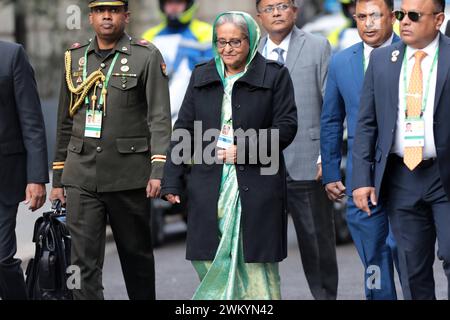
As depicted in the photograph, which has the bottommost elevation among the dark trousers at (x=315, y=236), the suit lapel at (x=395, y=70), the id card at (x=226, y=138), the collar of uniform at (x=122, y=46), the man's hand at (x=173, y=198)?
the dark trousers at (x=315, y=236)

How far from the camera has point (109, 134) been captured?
945 cm

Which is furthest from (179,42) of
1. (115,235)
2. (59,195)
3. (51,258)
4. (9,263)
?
(9,263)

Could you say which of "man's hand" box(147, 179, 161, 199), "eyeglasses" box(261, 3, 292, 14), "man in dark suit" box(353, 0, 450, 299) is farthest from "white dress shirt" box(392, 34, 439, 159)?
"eyeglasses" box(261, 3, 292, 14)

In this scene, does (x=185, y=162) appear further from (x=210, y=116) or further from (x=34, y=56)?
(x=34, y=56)

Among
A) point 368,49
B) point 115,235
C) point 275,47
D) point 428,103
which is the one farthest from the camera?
point 275,47

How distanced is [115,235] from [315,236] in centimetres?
161

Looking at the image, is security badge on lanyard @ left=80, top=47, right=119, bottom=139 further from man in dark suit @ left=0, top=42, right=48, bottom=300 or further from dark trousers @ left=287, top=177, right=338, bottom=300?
dark trousers @ left=287, top=177, right=338, bottom=300

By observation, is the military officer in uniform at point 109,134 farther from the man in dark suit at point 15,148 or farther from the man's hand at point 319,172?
the man's hand at point 319,172

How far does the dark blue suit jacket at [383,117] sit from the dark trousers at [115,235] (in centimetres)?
140

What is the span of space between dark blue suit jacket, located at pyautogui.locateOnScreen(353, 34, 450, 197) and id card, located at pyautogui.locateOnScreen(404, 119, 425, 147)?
0.08 metres

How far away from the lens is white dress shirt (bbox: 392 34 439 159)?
859 cm

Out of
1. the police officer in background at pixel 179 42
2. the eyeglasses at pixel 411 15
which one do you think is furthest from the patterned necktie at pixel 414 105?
the police officer in background at pixel 179 42

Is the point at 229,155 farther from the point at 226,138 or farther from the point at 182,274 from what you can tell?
the point at 182,274

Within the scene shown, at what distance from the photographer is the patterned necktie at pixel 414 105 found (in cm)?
859
